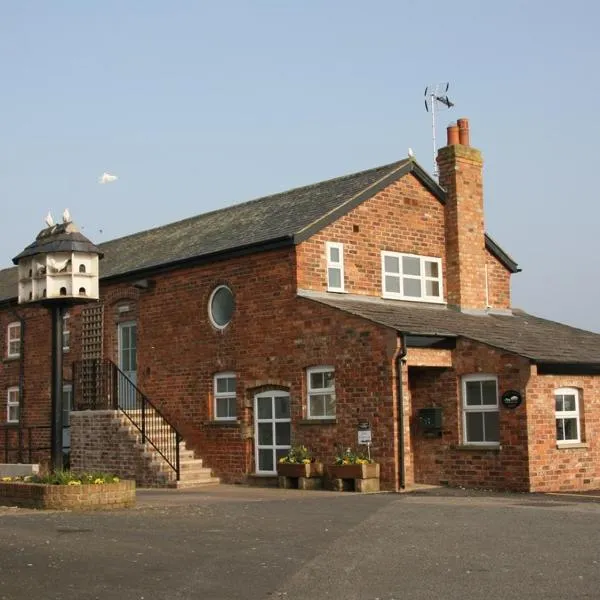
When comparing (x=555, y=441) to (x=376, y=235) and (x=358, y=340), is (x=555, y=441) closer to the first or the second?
(x=358, y=340)

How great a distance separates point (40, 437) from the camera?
27609 millimetres

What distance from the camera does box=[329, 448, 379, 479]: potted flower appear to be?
18.4 m

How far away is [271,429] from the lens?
69.3 ft

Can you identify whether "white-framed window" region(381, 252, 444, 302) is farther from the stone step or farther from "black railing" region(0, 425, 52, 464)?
"black railing" region(0, 425, 52, 464)

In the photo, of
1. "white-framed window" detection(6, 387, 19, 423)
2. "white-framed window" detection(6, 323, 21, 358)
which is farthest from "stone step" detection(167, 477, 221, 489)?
"white-framed window" detection(6, 323, 21, 358)

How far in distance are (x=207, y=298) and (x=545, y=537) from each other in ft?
41.2

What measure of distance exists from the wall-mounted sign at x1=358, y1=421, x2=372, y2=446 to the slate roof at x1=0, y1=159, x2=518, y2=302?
4248mm

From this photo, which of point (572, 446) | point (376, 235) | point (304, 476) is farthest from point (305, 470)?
point (376, 235)

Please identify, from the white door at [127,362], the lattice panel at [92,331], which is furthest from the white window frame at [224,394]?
the lattice panel at [92,331]

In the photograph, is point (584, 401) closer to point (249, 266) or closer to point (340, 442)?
point (340, 442)

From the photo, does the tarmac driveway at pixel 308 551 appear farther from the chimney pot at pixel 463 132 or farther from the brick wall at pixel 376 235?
the chimney pot at pixel 463 132

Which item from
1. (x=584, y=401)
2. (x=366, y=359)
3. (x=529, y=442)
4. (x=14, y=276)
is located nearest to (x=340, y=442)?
(x=366, y=359)

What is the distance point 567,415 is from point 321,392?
4960mm

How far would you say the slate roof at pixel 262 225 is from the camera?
21469mm
